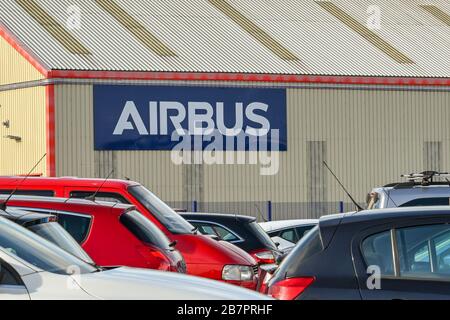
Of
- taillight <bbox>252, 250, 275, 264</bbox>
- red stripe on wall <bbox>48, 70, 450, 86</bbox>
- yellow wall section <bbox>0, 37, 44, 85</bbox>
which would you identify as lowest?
taillight <bbox>252, 250, 275, 264</bbox>

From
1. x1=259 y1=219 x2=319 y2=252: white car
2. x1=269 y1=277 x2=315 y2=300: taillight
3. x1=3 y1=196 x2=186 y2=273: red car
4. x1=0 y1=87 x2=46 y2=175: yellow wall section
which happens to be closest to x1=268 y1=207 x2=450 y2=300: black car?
x1=269 y1=277 x2=315 y2=300: taillight

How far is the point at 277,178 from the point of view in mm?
43219

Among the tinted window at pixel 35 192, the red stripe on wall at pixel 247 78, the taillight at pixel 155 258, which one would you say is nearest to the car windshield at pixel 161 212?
the tinted window at pixel 35 192

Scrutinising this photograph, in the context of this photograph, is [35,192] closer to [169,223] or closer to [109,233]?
[169,223]

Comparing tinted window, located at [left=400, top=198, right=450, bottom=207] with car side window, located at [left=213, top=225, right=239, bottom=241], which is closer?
tinted window, located at [left=400, top=198, right=450, bottom=207]

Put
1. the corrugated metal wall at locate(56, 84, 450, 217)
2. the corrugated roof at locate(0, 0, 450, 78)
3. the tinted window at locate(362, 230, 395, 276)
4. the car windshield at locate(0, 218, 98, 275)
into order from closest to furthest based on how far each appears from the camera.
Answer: the car windshield at locate(0, 218, 98, 275), the tinted window at locate(362, 230, 395, 276), the corrugated metal wall at locate(56, 84, 450, 217), the corrugated roof at locate(0, 0, 450, 78)

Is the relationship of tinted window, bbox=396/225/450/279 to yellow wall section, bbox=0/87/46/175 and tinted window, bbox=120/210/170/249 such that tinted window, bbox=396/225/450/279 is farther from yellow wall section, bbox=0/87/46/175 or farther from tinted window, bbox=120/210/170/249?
yellow wall section, bbox=0/87/46/175

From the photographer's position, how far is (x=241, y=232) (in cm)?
1655

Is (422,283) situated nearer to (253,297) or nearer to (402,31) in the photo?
(253,297)

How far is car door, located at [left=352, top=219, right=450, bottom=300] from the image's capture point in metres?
8.56

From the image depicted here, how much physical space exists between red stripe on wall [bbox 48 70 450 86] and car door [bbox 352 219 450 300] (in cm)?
3127

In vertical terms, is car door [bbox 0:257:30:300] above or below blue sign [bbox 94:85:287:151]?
below

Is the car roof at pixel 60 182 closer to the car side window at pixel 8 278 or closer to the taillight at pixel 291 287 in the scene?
the taillight at pixel 291 287
